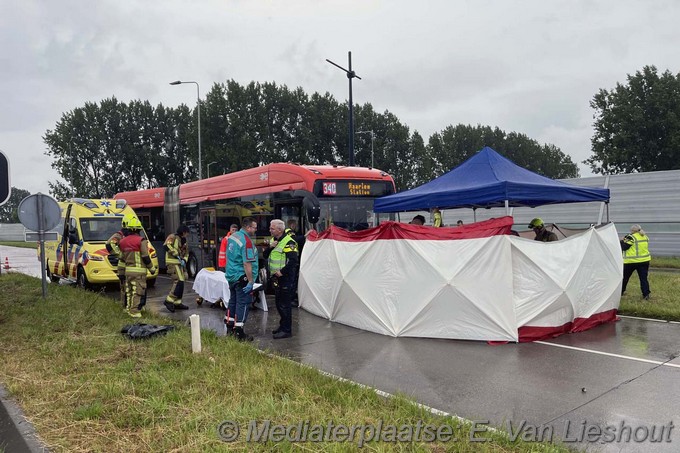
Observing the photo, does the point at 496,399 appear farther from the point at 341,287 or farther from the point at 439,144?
the point at 439,144

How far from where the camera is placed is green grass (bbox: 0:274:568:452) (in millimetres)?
3771

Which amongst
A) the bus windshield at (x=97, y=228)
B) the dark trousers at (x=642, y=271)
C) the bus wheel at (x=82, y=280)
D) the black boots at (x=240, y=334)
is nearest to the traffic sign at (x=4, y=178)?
the black boots at (x=240, y=334)

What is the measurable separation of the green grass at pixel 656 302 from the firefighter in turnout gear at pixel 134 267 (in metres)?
8.89

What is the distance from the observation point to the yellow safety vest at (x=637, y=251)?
940 centimetres

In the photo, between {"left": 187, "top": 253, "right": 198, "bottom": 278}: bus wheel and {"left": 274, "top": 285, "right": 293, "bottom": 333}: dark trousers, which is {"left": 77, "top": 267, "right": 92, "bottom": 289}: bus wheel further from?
{"left": 274, "top": 285, "right": 293, "bottom": 333}: dark trousers

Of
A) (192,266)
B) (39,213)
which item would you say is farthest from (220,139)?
(39,213)

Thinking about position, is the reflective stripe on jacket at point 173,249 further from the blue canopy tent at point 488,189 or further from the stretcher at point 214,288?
the blue canopy tent at point 488,189

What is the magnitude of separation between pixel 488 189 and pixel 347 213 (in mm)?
3884

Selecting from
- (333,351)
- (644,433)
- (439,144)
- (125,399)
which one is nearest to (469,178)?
(333,351)

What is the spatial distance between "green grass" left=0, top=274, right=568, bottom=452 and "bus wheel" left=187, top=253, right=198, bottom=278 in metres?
8.55

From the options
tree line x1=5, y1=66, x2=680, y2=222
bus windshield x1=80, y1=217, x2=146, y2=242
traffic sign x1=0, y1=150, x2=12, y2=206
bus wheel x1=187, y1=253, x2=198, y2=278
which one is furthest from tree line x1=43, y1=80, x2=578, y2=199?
traffic sign x1=0, y1=150, x2=12, y2=206

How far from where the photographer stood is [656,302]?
9.23 m

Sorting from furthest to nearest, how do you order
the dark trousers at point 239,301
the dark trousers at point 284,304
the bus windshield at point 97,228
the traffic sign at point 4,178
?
the bus windshield at point 97,228, the dark trousers at point 284,304, the traffic sign at point 4,178, the dark trousers at point 239,301

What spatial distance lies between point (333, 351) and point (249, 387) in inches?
82.8
